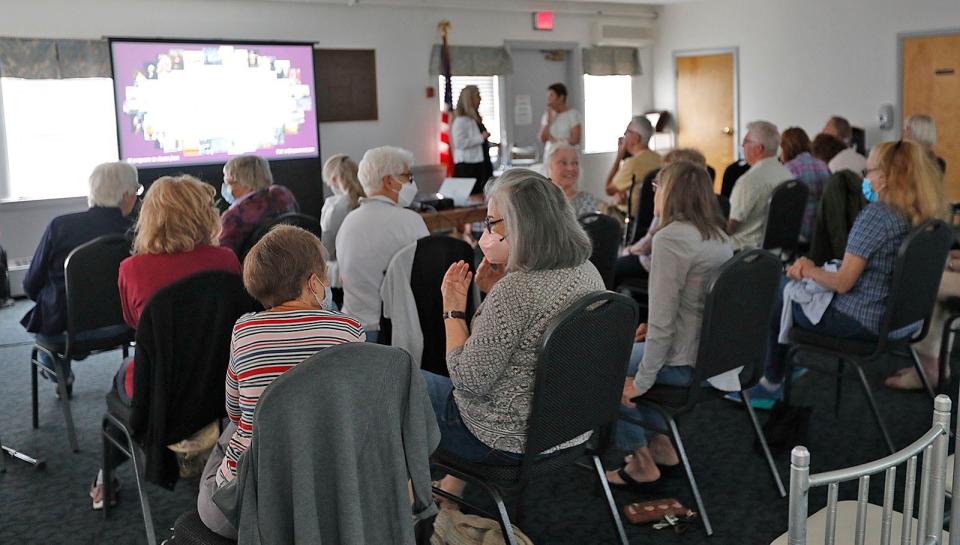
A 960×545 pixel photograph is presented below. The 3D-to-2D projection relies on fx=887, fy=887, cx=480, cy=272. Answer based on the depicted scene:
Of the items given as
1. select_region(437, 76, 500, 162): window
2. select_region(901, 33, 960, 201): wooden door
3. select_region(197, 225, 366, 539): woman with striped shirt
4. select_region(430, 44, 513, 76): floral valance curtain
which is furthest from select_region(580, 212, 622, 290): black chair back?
select_region(901, 33, 960, 201): wooden door

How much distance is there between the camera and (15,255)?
281 inches

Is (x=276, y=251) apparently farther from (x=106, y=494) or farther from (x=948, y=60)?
(x=948, y=60)

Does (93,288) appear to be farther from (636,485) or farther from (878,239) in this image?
(878,239)

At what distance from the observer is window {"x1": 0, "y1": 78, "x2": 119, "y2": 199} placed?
7.10 meters

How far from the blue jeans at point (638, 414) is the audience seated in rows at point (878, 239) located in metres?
0.83

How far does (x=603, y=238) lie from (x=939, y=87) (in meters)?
7.12

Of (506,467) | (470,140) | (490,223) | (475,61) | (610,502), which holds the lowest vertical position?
(610,502)

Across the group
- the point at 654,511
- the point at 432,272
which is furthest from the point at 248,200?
the point at 654,511

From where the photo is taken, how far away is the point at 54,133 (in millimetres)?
7285

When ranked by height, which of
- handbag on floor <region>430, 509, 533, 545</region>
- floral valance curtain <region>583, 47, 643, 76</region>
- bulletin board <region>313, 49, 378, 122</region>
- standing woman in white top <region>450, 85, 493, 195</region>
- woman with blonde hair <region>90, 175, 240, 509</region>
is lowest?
handbag on floor <region>430, 509, 533, 545</region>

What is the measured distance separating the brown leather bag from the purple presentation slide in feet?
19.0

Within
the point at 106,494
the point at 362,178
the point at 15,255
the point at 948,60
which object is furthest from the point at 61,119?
the point at 948,60

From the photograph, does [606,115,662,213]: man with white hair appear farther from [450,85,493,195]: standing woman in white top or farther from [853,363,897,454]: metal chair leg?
[853,363,897,454]: metal chair leg

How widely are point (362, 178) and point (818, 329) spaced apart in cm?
200
